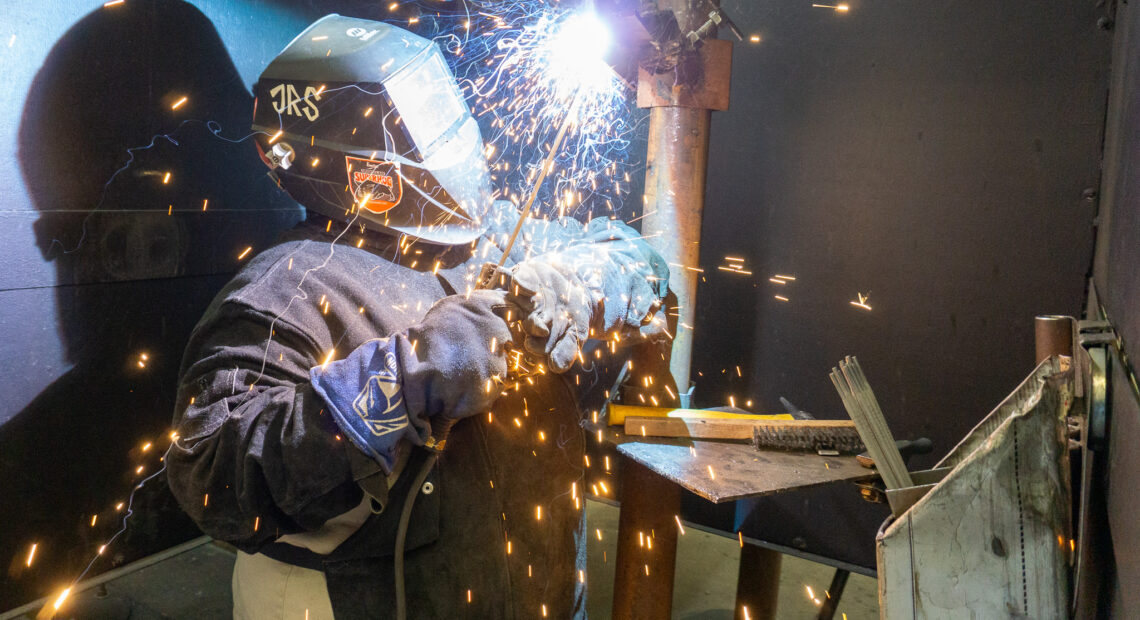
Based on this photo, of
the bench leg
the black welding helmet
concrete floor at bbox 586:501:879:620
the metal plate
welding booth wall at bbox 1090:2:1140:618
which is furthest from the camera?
concrete floor at bbox 586:501:879:620

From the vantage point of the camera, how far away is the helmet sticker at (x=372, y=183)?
65.7 inches

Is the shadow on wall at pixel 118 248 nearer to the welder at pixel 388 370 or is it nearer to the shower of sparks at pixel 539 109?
the welder at pixel 388 370

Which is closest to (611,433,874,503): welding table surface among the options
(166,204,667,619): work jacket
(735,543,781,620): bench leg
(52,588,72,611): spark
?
(166,204,667,619): work jacket

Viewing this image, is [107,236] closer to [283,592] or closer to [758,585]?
[283,592]

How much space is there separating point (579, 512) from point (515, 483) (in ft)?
1.00

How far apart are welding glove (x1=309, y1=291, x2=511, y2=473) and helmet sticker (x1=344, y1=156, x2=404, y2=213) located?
43 centimetres

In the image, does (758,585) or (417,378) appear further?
(758,585)

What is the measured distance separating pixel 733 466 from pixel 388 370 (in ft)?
2.56

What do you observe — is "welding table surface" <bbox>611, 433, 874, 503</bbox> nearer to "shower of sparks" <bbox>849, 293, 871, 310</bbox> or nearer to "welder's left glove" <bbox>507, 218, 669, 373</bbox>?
"welder's left glove" <bbox>507, 218, 669, 373</bbox>

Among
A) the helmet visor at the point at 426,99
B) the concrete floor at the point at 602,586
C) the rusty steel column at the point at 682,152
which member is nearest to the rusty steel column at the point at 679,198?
the rusty steel column at the point at 682,152

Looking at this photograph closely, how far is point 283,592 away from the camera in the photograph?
5.05ft

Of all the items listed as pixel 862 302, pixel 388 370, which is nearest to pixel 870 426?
Answer: pixel 388 370

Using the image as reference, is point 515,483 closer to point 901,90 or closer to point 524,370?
point 524,370

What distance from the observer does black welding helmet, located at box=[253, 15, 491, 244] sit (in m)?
1.66
